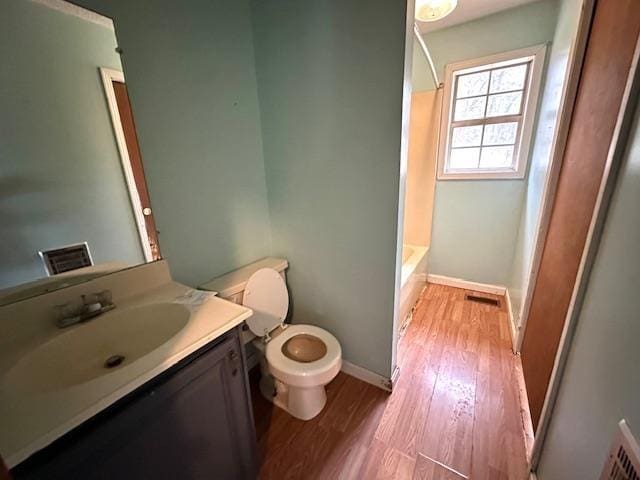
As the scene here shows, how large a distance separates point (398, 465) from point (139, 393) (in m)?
1.19

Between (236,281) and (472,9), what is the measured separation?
9.42ft

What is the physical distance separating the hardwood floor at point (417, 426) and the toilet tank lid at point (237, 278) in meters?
0.73

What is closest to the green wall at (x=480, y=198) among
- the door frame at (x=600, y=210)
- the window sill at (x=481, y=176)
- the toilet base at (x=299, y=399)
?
the window sill at (x=481, y=176)

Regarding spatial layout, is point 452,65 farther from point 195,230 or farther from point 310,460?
point 310,460

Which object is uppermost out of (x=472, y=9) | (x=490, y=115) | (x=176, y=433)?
(x=472, y=9)

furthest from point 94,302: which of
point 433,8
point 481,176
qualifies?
point 481,176

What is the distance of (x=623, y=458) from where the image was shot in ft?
→ 1.91

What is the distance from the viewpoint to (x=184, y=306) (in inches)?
39.8

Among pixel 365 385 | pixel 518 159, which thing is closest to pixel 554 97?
pixel 518 159

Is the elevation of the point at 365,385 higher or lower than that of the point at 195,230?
lower

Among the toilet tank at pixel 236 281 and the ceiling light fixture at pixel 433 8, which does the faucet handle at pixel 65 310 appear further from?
the ceiling light fixture at pixel 433 8

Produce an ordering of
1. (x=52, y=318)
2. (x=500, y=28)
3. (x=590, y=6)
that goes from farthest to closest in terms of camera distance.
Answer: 1. (x=500, y=28)
2. (x=590, y=6)
3. (x=52, y=318)

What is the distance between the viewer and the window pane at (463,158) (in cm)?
264

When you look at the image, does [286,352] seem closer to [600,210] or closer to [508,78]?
[600,210]
